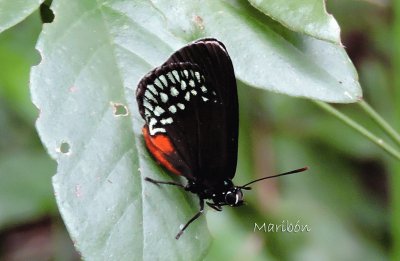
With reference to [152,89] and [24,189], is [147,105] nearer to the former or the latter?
[152,89]

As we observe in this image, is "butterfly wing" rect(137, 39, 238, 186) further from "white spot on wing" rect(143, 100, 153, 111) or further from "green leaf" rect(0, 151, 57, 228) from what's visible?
"green leaf" rect(0, 151, 57, 228)

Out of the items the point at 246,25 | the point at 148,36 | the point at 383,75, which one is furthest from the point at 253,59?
the point at 383,75

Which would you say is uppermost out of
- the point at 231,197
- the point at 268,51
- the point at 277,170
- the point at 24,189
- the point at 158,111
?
the point at 268,51

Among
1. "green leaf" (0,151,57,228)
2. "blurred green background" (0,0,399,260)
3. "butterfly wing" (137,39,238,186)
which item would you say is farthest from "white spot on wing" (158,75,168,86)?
"green leaf" (0,151,57,228)

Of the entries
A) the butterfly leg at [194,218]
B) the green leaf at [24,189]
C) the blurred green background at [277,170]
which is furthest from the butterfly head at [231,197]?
the green leaf at [24,189]

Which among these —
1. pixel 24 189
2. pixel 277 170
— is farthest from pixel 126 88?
pixel 277 170

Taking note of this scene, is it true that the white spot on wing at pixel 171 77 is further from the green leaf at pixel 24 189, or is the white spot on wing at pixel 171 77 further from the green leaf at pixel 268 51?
the green leaf at pixel 24 189
